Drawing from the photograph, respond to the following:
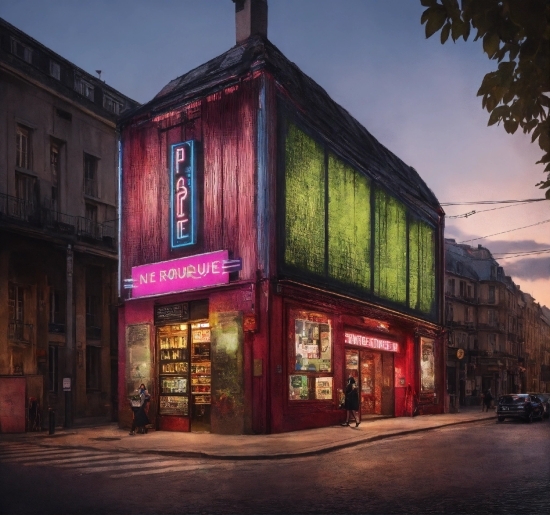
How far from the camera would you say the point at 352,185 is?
3022 cm

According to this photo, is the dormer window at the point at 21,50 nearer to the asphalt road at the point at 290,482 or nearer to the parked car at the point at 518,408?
the asphalt road at the point at 290,482

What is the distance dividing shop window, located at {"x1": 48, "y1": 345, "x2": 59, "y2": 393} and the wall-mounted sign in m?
12.4

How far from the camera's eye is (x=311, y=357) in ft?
84.9

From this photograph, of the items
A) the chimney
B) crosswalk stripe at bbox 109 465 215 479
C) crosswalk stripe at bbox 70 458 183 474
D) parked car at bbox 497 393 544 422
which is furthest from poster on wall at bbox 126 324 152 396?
parked car at bbox 497 393 544 422

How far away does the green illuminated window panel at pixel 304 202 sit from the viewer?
82.2 feet

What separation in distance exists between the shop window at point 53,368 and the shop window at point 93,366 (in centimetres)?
232

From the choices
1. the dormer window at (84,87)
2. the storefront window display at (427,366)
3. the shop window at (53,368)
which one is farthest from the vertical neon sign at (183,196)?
the storefront window display at (427,366)

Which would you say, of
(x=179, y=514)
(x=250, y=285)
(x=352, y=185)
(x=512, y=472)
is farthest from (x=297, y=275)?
(x=179, y=514)

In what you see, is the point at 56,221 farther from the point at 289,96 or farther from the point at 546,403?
the point at 546,403

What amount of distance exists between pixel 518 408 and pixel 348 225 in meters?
11.8

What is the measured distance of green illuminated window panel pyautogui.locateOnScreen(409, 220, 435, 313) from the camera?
37.7m

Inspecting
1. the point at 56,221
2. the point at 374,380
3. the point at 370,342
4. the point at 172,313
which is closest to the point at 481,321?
the point at 374,380

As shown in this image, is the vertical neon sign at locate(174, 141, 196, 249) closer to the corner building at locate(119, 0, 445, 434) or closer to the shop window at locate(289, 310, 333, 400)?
the corner building at locate(119, 0, 445, 434)

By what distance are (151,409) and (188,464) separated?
10.9 m
